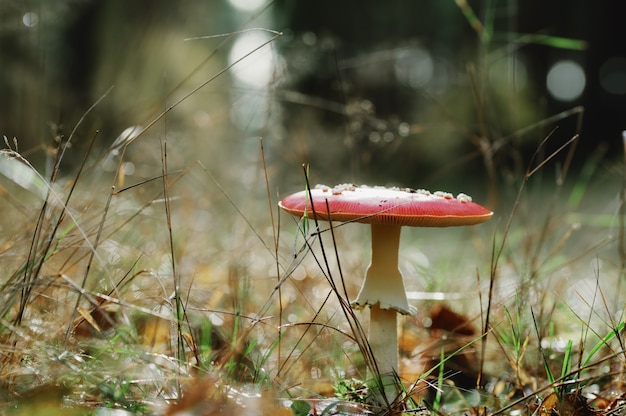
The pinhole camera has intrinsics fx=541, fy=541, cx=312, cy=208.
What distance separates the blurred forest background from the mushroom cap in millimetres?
550

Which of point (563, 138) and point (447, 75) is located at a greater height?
point (447, 75)

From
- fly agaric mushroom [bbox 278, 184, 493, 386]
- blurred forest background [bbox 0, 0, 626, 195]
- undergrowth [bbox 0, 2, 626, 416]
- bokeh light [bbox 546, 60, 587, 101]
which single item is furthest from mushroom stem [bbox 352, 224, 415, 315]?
Answer: bokeh light [bbox 546, 60, 587, 101]

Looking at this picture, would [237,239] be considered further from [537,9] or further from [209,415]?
[537,9]

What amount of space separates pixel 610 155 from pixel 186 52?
8902 mm

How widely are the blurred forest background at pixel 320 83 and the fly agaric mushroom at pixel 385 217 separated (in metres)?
0.55

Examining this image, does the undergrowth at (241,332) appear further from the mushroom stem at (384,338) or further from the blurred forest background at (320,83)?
the blurred forest background at (320,83)

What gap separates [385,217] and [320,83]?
9.60 metres

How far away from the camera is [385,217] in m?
1.25

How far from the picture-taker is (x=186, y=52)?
30.1 feet

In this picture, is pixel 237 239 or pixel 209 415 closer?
pixel 209 415

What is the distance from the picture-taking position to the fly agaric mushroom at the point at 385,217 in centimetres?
122

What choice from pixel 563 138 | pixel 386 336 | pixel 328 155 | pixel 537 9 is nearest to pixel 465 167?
pixel 563 138

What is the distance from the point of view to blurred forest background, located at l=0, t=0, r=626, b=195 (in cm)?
236

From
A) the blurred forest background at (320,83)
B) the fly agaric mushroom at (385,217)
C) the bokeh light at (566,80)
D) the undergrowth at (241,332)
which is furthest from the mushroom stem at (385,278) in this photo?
the bokeh light at (566,80)
